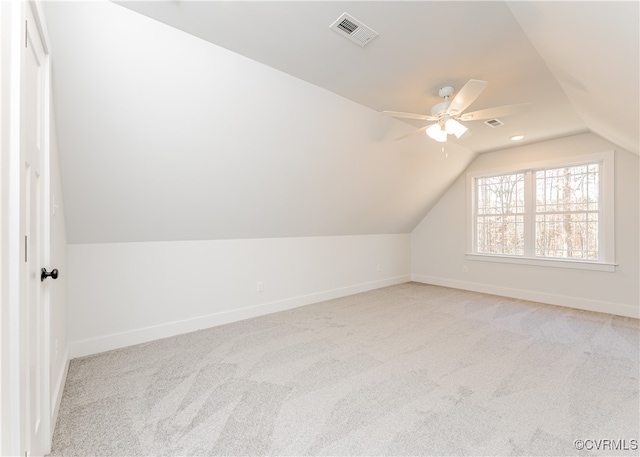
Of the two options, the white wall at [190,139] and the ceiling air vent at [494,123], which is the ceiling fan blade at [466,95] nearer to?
the white wall at [190,139]

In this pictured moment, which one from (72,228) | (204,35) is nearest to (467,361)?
(204,35)

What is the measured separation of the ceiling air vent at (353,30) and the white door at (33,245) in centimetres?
155

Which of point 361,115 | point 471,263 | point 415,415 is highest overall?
point 361,115

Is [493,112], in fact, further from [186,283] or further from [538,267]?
[186,283]

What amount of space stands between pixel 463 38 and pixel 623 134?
2.47m

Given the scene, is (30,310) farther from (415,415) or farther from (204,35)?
(415,415)

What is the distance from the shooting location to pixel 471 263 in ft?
17.7

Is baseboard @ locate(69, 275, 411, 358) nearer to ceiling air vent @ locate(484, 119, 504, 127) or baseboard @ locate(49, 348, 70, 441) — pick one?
baseboard @ locate(49, 348, 70, 441)

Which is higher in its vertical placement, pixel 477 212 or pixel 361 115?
pixel 361 115

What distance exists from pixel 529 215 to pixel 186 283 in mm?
5213

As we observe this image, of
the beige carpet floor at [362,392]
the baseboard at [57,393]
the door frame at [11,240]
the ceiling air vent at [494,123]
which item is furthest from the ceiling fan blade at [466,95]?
the baseboard at [57,393]

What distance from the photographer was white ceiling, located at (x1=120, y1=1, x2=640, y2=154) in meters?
1.66

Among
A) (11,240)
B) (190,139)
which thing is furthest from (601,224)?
(11,240)

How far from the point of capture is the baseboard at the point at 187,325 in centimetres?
278
